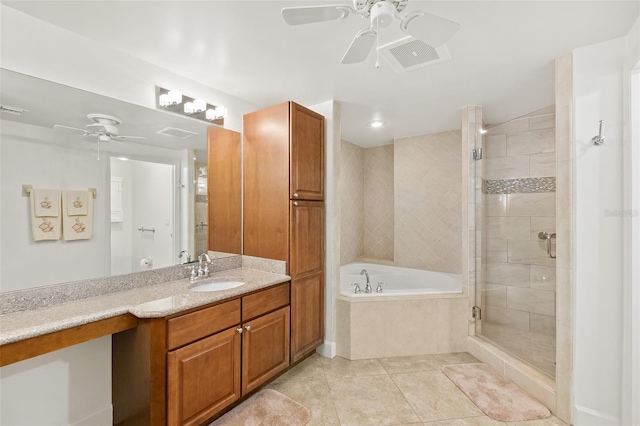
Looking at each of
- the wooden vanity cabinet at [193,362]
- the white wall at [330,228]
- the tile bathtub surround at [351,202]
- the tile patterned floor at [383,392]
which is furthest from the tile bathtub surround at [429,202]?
the wooden vanity cabinet at [193,362]

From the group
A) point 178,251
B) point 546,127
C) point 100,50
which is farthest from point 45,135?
point 546,127

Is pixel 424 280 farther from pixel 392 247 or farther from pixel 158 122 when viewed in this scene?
pixel 158 122

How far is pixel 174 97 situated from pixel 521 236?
10.4 ft

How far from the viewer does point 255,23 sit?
1579 mm

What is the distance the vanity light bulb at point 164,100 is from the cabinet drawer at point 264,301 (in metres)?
1.54

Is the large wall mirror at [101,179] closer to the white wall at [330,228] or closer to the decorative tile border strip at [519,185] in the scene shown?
the white wall at [330,228]

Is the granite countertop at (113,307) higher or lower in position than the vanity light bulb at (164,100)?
lower

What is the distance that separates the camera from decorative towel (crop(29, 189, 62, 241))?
1494 mm

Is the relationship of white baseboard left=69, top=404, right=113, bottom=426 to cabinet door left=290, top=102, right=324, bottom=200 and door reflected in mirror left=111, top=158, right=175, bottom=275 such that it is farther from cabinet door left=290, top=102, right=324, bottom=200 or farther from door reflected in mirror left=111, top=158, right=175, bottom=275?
cabinet door left=290, top=102, right=324, bottom=200

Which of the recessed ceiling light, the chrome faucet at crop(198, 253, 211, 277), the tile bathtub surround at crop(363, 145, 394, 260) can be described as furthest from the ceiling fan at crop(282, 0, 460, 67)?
the tile bathtub surround at crop(363, 145, 394, 260)

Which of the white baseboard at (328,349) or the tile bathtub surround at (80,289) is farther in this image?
the white baseboard at (328,349)

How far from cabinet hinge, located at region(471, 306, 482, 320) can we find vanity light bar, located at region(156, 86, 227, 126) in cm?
298

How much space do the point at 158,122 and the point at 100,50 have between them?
0.50 m

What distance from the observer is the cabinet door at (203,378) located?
1.51 m
